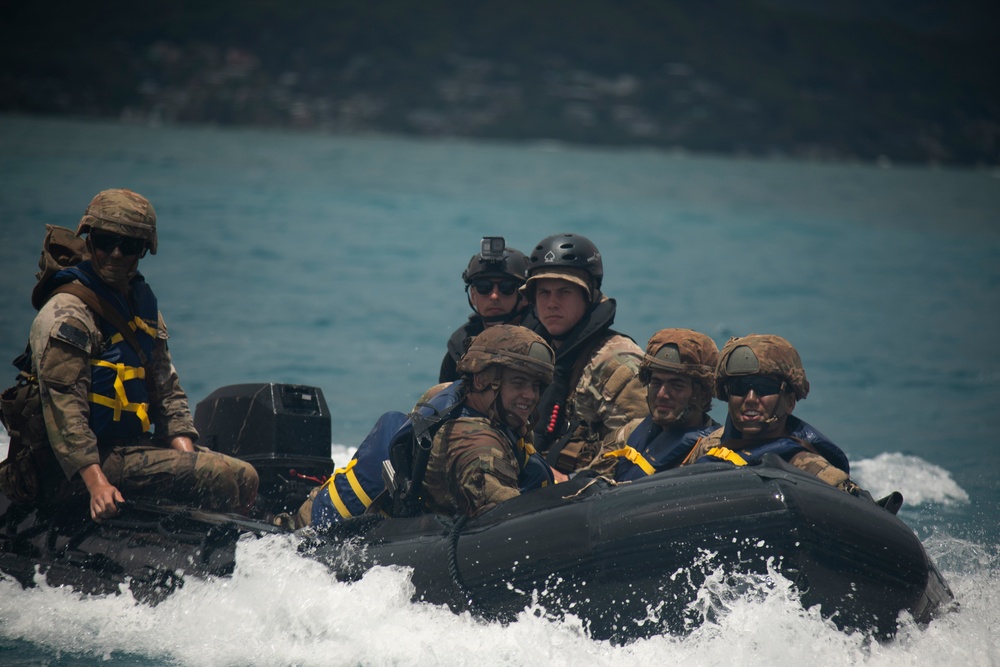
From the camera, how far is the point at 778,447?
15.5ft

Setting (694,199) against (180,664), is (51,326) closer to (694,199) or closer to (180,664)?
(180,664)

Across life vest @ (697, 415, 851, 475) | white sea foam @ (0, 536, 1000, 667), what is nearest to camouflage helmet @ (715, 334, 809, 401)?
life vest @ (697, 415, 851, 475)

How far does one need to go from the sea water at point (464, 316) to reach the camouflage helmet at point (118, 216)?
1346mm

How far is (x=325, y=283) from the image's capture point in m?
21.9

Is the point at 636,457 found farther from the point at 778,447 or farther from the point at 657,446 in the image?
the point at 778,447

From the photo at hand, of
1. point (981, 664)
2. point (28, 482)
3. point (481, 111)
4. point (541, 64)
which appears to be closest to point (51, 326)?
point (28, 482)

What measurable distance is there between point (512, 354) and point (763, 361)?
A: 0.93 m

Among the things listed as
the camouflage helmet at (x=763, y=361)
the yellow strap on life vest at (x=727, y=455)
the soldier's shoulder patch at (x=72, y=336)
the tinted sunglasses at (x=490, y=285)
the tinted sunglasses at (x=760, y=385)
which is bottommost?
the yellow strap on life vest at (x=727, y=455)

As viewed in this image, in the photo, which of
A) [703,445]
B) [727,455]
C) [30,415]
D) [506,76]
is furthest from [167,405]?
[506,76]

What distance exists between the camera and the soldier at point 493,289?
249 inches

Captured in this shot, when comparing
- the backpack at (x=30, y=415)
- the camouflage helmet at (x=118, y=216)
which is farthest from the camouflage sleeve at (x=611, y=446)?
the backpack at (x=30, y=415)

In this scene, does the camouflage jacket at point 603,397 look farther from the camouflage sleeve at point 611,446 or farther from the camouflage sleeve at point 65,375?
the camouflage sleeve at point 65,375

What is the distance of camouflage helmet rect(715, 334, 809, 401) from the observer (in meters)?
4.61

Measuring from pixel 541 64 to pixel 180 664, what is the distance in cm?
12993
